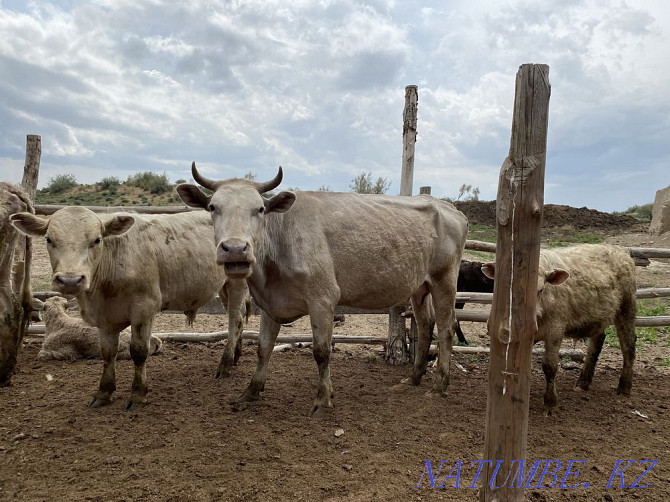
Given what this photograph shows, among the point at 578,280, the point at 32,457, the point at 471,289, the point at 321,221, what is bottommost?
the point at 32,457

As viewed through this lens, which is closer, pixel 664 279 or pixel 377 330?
pixel 377 330

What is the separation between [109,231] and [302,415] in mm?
2560

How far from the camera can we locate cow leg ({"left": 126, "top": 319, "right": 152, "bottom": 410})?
485cm

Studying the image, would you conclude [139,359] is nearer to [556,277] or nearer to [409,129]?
Result: [556,277]

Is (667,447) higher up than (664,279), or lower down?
lower down

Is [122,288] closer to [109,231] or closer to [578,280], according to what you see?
[109,231]

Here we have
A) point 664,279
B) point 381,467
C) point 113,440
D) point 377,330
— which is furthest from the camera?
point 664,279

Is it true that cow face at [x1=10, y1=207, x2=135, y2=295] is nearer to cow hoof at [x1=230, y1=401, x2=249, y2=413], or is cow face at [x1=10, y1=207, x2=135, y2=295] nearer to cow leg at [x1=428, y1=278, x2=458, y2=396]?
cow hoof at [x1=230, y1=401, x2=249, y2=413]

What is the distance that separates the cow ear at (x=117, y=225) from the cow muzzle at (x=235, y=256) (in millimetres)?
1339

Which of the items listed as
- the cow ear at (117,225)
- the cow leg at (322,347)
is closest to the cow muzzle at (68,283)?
the cow ear at (117,225)

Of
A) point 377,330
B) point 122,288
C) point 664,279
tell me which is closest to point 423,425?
point 122,288

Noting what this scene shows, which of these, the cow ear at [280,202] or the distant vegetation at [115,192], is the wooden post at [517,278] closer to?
the cow ear at [280,202]

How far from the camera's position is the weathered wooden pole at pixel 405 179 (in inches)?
274

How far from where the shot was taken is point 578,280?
214 inches
